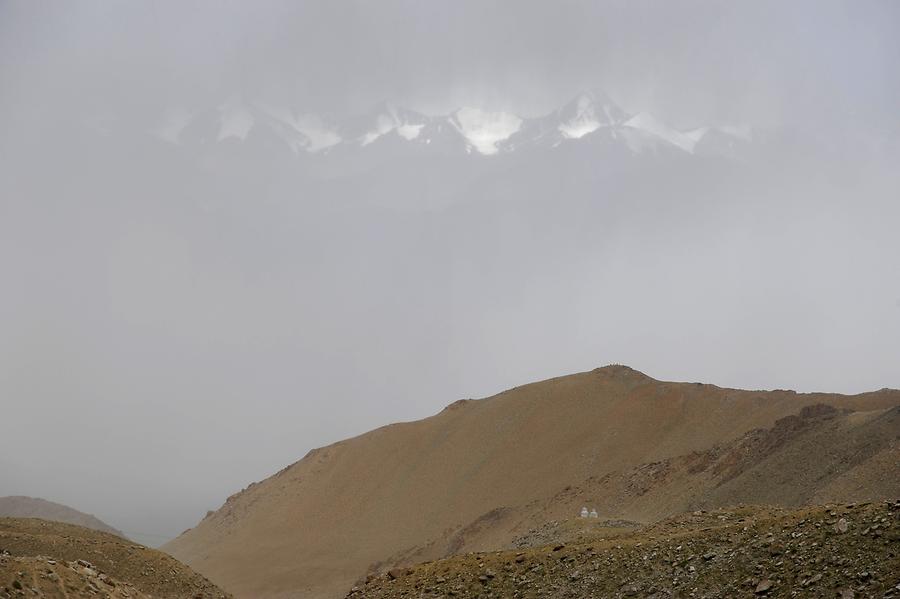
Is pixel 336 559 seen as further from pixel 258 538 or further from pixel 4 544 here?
pixel 4 544

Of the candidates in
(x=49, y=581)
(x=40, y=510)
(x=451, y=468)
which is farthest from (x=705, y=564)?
(x=40, y=510)

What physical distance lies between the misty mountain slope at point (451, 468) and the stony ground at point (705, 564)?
2747 centimetres

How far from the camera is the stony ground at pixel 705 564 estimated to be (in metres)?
13.3

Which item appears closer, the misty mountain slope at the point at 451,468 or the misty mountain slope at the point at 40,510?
the misty mountain slope at the point at 451,468

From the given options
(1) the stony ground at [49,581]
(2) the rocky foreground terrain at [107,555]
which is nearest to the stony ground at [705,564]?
(1) the stony ground at [49,581]

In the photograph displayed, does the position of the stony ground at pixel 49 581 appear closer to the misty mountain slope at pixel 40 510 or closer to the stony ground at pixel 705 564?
the stony ground at pixel 705 564

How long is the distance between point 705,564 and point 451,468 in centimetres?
4708

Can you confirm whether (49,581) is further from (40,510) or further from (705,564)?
(40,510)

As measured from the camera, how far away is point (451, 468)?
203ft

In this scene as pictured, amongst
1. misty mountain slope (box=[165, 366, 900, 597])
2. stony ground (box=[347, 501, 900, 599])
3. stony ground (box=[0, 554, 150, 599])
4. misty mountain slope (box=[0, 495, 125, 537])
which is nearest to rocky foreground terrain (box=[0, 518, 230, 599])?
stony ground (box=[0, 554, 150, 599])

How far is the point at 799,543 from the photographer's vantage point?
14.7 metres

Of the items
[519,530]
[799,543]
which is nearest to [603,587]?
[799,543]

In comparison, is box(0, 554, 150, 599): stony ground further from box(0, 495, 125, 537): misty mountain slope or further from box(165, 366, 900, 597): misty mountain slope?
box(0, 495, 125, 537): misty mountain slope

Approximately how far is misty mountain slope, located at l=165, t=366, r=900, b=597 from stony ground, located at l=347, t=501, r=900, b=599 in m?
27.5
